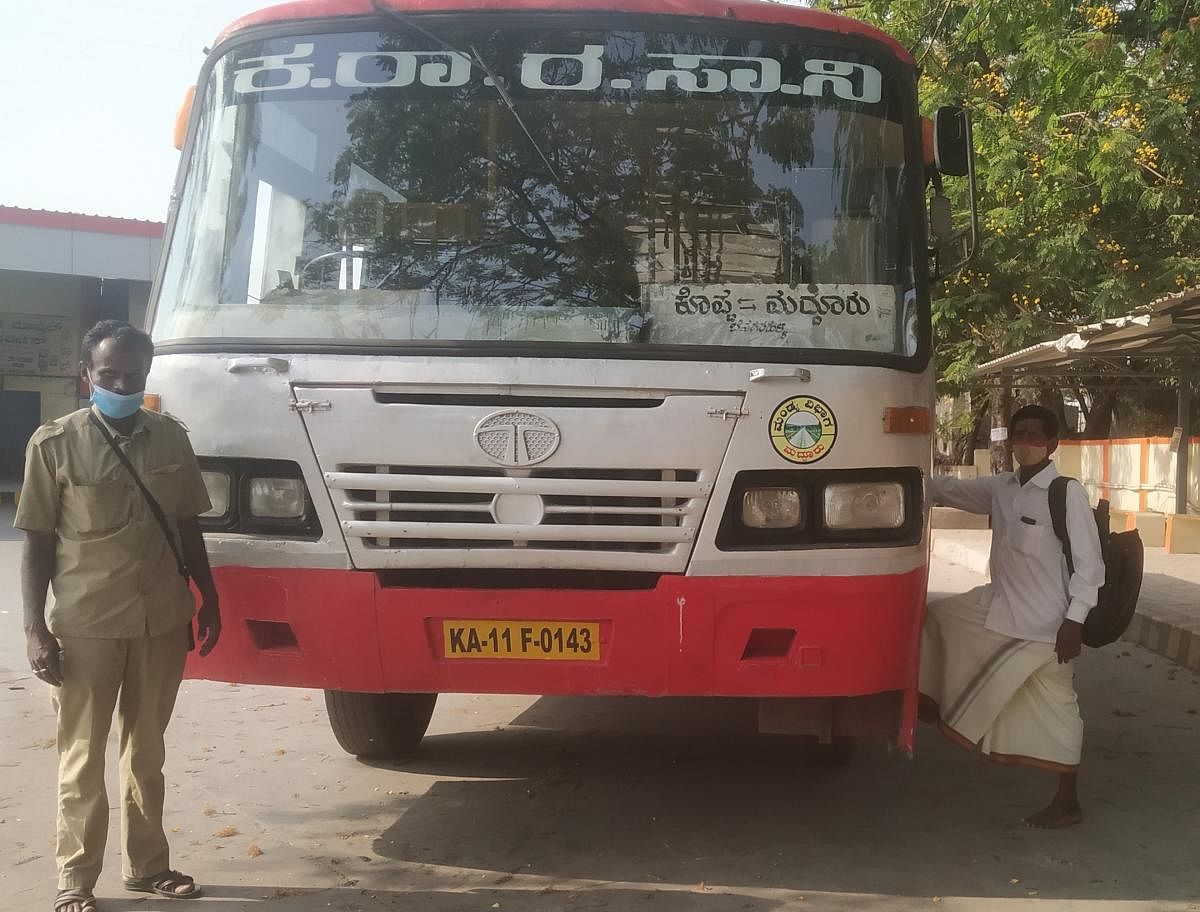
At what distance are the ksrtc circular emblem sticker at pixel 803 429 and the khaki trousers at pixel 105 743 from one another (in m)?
1.91

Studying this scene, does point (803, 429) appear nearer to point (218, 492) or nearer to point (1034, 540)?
point (1034, 540)

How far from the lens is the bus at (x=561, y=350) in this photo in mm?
4395

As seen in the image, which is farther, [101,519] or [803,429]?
[803,429]

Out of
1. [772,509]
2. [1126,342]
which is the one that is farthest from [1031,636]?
[1126,342]

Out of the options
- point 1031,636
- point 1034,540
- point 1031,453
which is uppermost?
point 1031,453

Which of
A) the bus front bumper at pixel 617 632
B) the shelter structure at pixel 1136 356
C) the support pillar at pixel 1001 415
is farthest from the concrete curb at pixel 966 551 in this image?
the bus front bumper at pixel 617 632

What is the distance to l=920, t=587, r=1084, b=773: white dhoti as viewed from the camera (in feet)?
17.2

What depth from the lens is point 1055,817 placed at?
207 inches

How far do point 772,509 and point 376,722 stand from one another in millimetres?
2409

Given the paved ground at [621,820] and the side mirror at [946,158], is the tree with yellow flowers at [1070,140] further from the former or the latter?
the side mirror at [946,158]

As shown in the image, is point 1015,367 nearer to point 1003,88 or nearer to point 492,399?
point 1003,88

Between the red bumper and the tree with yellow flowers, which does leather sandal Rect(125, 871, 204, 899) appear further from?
the tree with yellow flowers

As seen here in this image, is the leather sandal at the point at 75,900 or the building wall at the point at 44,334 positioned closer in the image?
the leather sandal at the point at 75,900

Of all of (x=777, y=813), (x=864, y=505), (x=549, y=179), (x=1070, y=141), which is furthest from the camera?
(x=1070, y=141)
